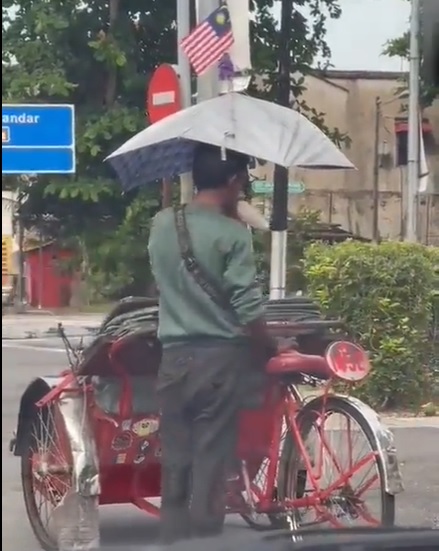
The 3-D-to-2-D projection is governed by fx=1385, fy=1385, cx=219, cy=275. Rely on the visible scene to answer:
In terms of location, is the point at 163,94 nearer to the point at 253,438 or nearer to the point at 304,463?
the point at 253,438

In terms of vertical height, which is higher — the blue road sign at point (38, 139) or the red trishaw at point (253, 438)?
the blue road sign at point (38, 139)

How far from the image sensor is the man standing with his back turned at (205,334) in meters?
4.27

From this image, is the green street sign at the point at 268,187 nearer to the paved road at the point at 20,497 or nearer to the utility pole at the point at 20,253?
the utility pole at the point at 20,253

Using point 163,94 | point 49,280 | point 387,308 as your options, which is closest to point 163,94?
point 163,94

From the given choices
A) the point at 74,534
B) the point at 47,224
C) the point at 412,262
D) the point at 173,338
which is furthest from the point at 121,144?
the point at 412,262

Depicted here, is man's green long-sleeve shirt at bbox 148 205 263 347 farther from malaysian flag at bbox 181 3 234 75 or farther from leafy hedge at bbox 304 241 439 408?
leafy hedge at bbox 304 241 439 408

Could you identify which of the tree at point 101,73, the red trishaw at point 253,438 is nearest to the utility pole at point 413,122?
the tree at point 101,73

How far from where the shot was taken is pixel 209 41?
4.49 meters

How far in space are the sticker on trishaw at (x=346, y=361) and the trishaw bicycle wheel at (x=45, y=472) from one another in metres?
1.01

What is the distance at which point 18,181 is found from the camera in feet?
14.0

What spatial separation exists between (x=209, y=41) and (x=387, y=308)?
12.3 feet

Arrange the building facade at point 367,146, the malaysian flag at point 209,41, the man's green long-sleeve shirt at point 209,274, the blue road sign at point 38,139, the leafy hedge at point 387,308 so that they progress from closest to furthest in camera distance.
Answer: the blue road sign at point 38,139 → the man's green long-sleeve shirt at point 209,274 → the malaysian flag at point 209,41 → the building facade at point 367,146 → the leafy hedge at point 387,308

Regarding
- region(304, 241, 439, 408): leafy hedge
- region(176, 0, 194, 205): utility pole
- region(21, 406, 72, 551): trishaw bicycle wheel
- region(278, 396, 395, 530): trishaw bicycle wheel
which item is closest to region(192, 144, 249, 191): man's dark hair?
region(176, 0, 194, 205): utility pole

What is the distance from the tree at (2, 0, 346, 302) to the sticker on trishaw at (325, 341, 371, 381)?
2.38 ft
